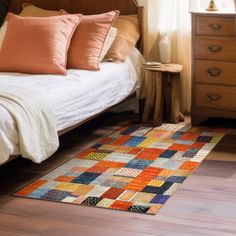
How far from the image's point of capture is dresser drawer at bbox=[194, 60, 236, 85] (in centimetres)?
430

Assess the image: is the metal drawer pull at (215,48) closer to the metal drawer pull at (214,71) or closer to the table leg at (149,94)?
the metal drawer pull at (214,71)

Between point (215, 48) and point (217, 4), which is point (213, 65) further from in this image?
point (217, 4)

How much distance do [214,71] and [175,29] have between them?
0.61 metres

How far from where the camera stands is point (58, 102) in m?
3.54

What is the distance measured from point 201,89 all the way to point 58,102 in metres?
1.34

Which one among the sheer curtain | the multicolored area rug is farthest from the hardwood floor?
the sheer curtain

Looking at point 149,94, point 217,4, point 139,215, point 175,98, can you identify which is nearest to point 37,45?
point 149,94

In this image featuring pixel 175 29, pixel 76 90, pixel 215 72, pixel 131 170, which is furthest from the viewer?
pixel 175 29

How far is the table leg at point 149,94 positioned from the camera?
14.9 feet

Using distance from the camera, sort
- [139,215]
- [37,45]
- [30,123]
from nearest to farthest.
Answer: [139,215], [30,123], [37,45]

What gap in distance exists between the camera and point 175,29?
4.78m

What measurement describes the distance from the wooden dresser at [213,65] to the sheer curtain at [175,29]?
A: 13.8 inches

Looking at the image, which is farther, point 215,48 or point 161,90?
point 161,90

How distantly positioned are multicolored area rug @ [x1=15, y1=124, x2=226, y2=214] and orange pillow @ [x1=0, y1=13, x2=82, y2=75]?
0.67 meters
